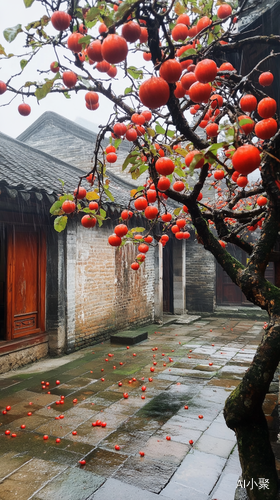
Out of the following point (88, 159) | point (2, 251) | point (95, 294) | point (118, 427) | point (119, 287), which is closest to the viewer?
point (118, 427)

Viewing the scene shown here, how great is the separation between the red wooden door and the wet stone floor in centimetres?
78

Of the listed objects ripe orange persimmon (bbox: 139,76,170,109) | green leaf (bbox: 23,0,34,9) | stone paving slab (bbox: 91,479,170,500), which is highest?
green leaf (bbox: 23,0,34,9)

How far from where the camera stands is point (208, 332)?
9.70m

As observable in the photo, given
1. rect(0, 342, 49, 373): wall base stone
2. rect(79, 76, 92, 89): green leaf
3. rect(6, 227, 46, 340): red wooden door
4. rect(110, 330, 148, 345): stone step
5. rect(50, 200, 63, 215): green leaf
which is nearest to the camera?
rect(79, 76, 92, 89): green leaf

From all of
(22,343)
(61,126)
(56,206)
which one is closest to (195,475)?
(56,206)

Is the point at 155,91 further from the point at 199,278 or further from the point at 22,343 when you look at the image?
the point at 199,278

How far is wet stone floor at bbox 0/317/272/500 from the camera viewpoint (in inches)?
112

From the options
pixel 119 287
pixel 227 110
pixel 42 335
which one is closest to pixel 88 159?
pixel 119 287

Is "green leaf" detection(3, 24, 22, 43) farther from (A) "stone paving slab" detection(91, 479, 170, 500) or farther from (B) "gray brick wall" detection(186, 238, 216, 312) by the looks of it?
(B) "gray brick wall" detection(186, 238, 216, 312)

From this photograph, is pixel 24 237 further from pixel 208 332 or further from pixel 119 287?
pixel 208 332

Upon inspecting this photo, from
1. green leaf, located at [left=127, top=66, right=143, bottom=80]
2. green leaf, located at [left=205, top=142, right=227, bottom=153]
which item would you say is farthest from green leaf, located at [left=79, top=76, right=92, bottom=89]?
green leaf, located at [left=205, top=142, right=227, bottom=153]

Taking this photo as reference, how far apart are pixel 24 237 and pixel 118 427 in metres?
3.91

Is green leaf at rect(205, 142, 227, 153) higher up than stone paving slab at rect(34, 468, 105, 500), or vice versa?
green leaf at rect(205, 142, 227, 153)

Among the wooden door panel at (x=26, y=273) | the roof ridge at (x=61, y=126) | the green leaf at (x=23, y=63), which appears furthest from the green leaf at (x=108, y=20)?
the roof ridge at (x=61, y=126)
